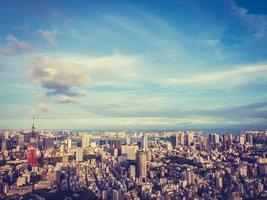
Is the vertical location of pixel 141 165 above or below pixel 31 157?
below

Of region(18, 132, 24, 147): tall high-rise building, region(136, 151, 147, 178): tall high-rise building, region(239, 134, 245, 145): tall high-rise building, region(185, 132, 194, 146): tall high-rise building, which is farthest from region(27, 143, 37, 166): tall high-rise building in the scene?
region(239, 134, 245, 145): tall high-rise building

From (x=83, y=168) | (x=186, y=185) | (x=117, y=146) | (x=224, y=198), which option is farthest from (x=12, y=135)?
(x=224, y=198)

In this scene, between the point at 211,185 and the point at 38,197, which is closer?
the point at 38,197

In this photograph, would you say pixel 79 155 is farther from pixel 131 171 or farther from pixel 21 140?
pixel 131 171

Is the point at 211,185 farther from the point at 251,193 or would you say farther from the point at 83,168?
the point at 83,168

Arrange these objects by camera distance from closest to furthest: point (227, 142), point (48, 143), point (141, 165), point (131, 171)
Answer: point (131, 171) < point (141, 165) < point (227, 142) < point (48, 143)

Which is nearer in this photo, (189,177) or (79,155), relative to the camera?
(189,177)

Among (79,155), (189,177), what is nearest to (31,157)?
(79,155)

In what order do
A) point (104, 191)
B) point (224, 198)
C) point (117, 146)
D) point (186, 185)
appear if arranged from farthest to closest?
point (117, 146) → point (186, 185) → point (104, 191) → point (224, 198)
